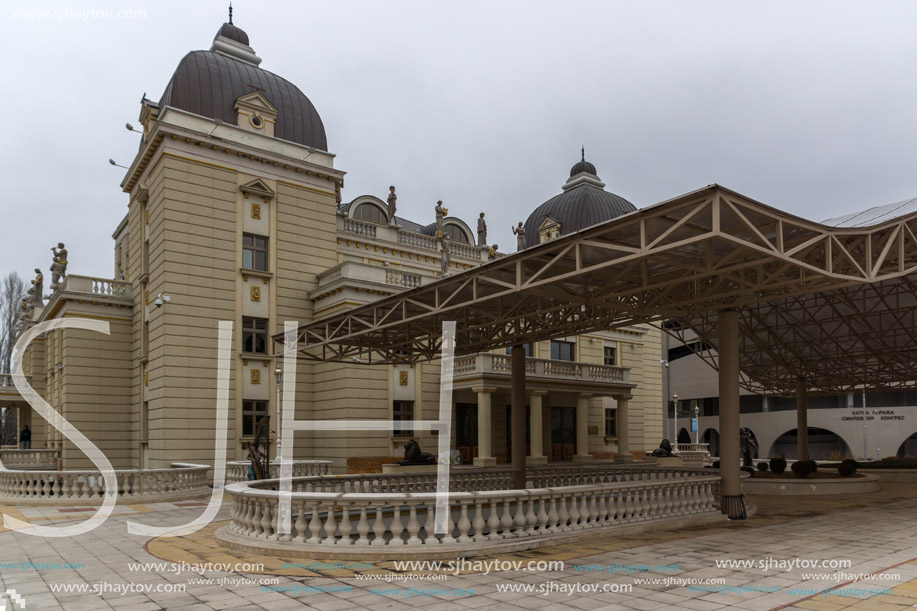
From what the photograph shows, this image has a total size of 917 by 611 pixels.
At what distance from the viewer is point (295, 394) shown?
28.0m

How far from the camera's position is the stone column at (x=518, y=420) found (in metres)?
17.8

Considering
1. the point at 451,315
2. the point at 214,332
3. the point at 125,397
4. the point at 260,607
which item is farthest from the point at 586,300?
the point at 125,397

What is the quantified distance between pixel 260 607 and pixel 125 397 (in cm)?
2600

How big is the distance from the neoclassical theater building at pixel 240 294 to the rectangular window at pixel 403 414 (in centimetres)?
7

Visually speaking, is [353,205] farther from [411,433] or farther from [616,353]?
[616,353]

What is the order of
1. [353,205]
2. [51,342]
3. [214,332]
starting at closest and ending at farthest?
1. [214,332]
2. [353,205]
3. [51,342]

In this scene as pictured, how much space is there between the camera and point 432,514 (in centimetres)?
1035

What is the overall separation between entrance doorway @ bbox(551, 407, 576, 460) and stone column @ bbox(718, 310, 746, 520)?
21974mm

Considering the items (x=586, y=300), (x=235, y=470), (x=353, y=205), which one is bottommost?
(x=235, y=470)

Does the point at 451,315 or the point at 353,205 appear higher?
the point at 353,205

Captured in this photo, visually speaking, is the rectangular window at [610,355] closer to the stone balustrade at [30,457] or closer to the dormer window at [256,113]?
the dormer window at [256,113]

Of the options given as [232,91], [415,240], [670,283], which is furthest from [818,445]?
[232,91]

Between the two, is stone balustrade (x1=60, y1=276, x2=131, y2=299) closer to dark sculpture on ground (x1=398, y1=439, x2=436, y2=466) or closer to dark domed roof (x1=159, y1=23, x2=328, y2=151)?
dark domed roof (x1=159, y1=23, x2=328, y2=151)

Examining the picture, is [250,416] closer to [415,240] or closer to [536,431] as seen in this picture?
[415,240]
